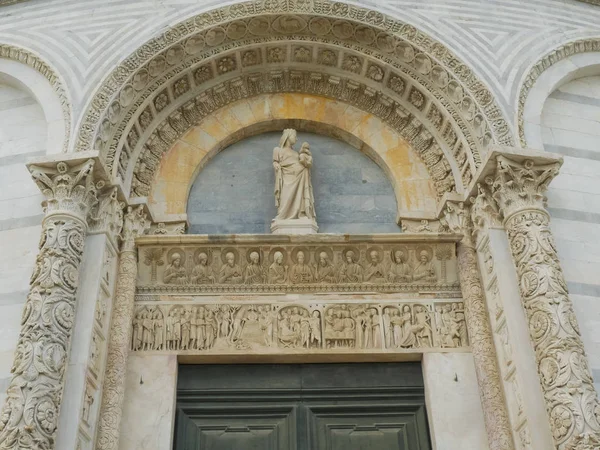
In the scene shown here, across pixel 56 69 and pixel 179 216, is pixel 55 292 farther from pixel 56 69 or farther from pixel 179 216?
pixel 56 69

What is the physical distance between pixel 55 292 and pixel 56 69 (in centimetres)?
300

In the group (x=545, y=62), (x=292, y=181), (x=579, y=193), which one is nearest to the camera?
(x=579, y=193)

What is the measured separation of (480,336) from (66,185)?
4.50m

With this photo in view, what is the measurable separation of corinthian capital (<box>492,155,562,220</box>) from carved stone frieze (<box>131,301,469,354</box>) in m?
1.27

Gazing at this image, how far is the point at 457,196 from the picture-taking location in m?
8.08

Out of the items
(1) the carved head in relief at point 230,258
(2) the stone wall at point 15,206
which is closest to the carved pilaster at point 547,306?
(1) the carved head in relief at point 230,258

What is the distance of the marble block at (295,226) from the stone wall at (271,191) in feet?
0.91

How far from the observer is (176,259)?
25.4 feet

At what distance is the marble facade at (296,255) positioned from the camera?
6375 millimetres

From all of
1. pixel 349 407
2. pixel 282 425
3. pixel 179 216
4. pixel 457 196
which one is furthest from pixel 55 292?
pixel 457 196

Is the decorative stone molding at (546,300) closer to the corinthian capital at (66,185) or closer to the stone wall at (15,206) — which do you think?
the corinthian capital at (66,185)

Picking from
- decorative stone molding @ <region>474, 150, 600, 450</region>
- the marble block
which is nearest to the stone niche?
the marble block

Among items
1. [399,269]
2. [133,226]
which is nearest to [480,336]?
[399,269]

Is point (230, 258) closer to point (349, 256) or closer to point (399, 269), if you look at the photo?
point (349, 256)
